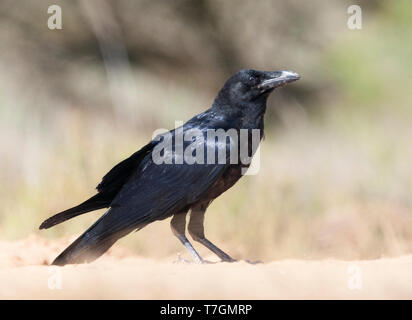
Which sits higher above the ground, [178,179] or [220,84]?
[220,84]

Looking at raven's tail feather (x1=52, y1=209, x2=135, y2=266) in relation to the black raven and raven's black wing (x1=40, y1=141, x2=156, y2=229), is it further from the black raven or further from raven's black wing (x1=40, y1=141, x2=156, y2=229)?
raven's black wing (x1=40, y1=141, x2=156, y2=229)

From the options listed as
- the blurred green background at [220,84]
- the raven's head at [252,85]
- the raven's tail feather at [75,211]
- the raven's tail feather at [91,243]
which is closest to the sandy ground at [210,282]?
the raven's tail feather at [91,243]

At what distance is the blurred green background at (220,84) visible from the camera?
9.09m

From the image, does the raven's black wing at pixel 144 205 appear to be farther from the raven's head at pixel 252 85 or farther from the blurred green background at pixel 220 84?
the blurred green background at pixel 220 84

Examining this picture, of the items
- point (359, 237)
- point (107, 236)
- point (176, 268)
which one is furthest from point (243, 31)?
point (176, 268)

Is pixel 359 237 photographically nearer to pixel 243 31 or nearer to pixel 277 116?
pixel 277 116

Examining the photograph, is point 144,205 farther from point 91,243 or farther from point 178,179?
point 91,243

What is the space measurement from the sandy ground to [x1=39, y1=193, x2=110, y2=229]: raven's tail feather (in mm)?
898

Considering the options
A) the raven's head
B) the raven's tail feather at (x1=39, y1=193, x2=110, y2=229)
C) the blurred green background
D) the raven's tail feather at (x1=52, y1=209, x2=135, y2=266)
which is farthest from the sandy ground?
the blurred green background

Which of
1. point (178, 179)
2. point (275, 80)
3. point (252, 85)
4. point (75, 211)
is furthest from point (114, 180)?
point (275, 80)

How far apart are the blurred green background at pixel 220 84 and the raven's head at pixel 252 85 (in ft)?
10.4

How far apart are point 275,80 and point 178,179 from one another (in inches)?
48.1

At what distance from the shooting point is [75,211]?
5.34 meters

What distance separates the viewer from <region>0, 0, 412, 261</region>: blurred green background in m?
9.09
